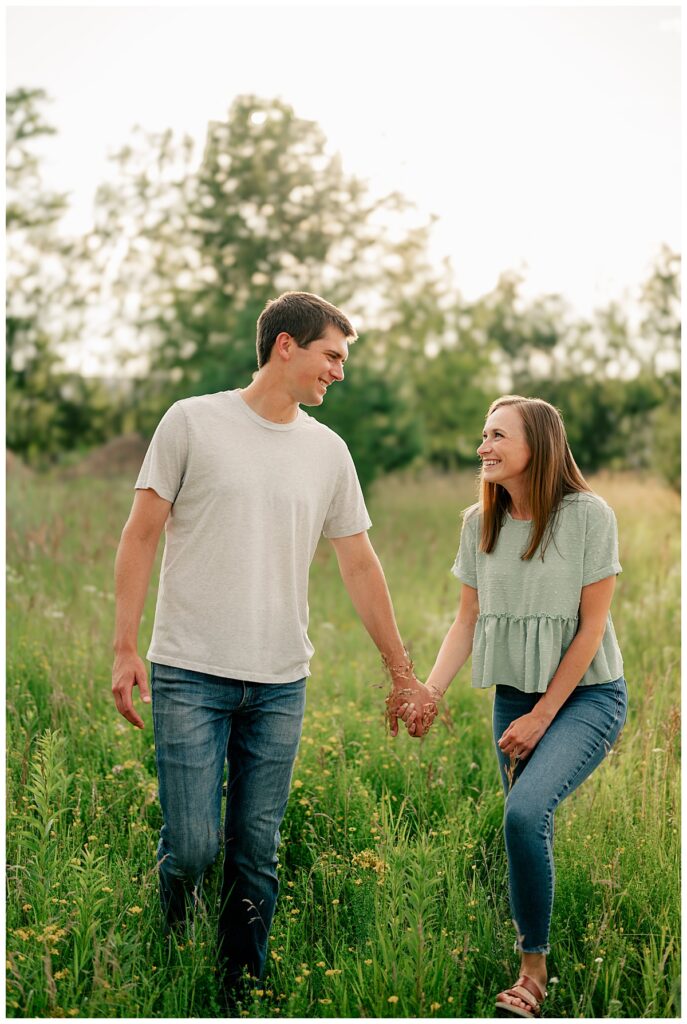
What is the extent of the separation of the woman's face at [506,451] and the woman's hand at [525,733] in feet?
2.77

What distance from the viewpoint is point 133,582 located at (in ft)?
11.1

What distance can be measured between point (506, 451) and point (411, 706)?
3.72ft

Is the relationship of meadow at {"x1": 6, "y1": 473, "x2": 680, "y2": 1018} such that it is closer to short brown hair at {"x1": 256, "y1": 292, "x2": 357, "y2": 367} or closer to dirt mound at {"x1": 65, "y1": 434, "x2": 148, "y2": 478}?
short brown hair at {"x1": 256, "y1": 292, "x2": 357, "y2": 367}

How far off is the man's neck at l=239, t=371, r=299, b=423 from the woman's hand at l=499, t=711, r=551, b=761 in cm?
138

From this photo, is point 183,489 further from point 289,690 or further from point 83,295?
point 83,295

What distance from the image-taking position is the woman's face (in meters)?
3.45

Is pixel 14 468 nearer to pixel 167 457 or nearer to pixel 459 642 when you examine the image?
pixel 167 457

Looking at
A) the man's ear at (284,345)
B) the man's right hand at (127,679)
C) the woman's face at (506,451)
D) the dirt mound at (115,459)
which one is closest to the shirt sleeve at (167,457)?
the man's ear at (284,345)

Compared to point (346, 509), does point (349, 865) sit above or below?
below

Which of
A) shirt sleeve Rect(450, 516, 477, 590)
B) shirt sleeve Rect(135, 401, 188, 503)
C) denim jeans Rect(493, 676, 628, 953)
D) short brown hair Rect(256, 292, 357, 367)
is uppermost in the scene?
short brown hair Rect(256, 292, 357, 367)

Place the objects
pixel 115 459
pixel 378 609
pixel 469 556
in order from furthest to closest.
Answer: pixel 115 459
pixel 378 609
pixel 469 556

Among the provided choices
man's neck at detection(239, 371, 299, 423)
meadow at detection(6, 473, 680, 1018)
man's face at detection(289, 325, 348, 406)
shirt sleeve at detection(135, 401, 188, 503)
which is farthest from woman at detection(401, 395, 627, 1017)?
shirt sleeve at detection(135, 401, 188, 503)

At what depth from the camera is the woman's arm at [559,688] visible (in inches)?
129

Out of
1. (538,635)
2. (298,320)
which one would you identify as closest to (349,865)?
(538,635)
